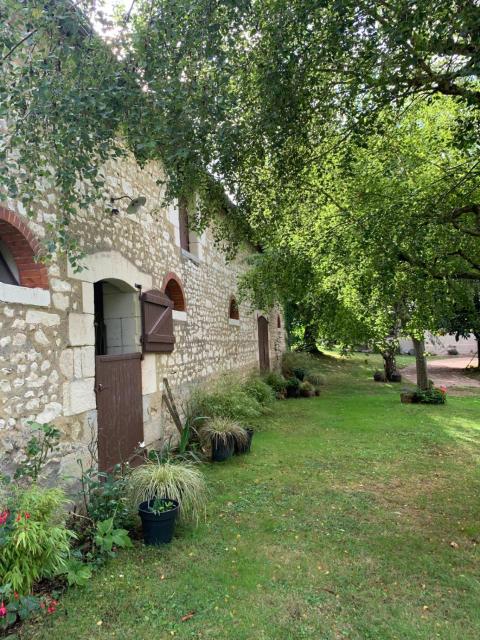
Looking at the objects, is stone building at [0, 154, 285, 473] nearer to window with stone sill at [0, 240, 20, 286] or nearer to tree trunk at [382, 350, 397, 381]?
window with stone sill at [0, 240, 20, 286]

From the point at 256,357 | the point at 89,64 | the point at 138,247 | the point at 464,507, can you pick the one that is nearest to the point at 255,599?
the point at 464,507

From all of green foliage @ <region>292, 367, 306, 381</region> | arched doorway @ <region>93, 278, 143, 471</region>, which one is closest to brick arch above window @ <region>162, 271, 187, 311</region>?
arched doorway @ <region>93, 278, 143, 471</region>

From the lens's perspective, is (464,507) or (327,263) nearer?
(464,507)

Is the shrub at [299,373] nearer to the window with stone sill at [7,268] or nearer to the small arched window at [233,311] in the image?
the small arched window at [233,311]

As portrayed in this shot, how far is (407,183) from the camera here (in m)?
5.26

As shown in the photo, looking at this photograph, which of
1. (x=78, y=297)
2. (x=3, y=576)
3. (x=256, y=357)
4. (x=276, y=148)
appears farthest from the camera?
(x=256, y=357)

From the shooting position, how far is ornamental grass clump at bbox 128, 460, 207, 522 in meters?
3.76

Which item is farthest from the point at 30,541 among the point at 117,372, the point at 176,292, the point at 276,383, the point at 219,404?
the point at 276,383

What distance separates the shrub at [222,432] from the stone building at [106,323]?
593 mm

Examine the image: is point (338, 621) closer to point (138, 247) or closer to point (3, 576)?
point (3, 576)

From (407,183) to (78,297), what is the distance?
168 inches

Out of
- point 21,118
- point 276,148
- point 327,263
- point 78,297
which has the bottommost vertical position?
point 78,297

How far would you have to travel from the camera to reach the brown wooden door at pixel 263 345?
13.7 metres

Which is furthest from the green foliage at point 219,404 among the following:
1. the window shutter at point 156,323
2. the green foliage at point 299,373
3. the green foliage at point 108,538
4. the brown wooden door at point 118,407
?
the green foliage at point 299,373
